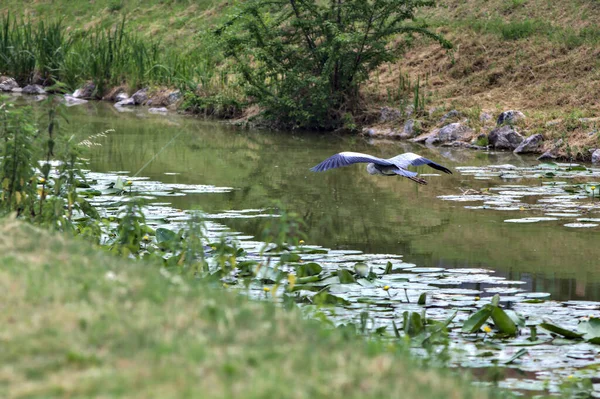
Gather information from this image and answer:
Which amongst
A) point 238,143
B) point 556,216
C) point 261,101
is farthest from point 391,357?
point 261,101

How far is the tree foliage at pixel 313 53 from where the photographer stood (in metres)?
15.7

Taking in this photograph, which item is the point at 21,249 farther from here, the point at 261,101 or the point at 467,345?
the point at 261,101

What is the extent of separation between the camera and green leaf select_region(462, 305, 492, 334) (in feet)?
15.9

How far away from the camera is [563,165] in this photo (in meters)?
11.7

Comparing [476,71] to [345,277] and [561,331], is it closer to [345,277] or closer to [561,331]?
[345,277]

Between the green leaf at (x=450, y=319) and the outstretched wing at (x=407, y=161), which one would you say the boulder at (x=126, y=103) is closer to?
the outstretched wing at (x=407, y=161)

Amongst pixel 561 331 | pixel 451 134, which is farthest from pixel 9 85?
pixel 561 331

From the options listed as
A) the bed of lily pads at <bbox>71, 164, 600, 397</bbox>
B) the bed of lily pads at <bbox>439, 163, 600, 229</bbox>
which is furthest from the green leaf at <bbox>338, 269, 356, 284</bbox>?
the bed of lily pads at <bbox>439, 163, 600, 229</bbox>

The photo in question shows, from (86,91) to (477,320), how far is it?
61.1 ft

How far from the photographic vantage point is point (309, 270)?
5.98 metres

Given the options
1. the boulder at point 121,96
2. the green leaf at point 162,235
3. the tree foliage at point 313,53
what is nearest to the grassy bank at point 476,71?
the boulder at point 121,96

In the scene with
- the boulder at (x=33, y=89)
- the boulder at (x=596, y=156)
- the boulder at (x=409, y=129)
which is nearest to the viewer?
the boulder at (x=596, y=156)

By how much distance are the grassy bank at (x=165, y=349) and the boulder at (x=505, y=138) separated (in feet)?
34.9

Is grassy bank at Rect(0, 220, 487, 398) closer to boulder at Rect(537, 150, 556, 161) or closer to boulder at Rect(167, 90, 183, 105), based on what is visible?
boulder at Rect(537, 150, 556, 161)
